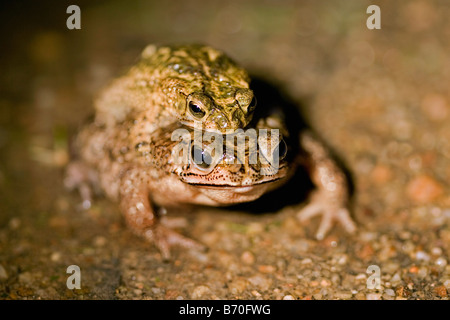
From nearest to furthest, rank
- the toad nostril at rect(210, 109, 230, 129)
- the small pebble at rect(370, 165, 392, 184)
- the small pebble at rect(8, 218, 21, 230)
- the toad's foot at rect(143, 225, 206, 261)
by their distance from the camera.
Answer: the toad nostril at rect(210, 109, 230, 129) < the toad's foot at rect(143, 225, 206, 261) < the small pebble at rect(8, 218, 21, 230) < the small pebble at rect(370, 165, 392, 184)

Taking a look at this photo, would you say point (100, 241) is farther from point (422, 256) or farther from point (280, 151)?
point (422, 256)

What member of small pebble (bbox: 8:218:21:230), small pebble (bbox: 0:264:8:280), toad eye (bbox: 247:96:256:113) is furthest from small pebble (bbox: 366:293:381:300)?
small pebble (bbox: 8:218:21:230)

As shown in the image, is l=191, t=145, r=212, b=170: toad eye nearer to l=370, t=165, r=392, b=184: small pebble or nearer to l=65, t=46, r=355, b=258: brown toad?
l=65, t=46, r=355, b=258: brown toad

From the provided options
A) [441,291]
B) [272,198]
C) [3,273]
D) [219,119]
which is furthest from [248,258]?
[3,273]

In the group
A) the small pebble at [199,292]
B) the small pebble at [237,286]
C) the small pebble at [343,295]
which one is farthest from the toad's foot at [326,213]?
the small pebble at [199,292]

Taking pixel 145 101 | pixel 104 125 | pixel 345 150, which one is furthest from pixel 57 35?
pixel 345 150

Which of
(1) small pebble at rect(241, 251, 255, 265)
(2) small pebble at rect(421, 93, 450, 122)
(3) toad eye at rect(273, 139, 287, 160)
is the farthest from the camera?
(2) small pebble at rect(421, 93, 450, 122)
